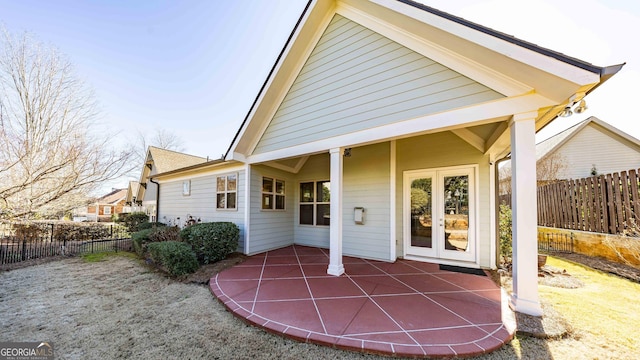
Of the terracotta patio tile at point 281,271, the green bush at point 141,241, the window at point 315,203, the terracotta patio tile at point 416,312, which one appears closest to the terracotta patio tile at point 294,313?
the terracotta patio tile at point 416,312

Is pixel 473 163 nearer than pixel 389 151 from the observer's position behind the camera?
Yes

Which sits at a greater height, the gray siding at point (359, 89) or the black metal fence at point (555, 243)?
the gray siding at point (359, 89)

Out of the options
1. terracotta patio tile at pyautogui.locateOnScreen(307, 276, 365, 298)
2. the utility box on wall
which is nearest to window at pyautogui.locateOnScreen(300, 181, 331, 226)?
the utility box on wall

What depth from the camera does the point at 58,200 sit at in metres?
6.63

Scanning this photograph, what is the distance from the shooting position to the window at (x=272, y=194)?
23.2 feet

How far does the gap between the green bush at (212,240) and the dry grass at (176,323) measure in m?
0.90

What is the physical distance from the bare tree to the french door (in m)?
9.48

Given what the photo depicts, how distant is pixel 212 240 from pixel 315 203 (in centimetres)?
326

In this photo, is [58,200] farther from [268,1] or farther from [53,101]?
[268,1]

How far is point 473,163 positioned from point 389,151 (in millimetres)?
1896

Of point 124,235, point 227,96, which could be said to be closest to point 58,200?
point 124,235

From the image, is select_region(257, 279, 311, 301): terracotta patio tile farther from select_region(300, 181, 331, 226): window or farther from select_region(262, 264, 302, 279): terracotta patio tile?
select_region(300, 181, 331, 226): window

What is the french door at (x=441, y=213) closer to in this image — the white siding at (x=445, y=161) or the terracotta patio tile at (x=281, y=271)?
the white siding at (x=445, y=161)

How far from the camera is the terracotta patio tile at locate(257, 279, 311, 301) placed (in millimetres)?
3725
